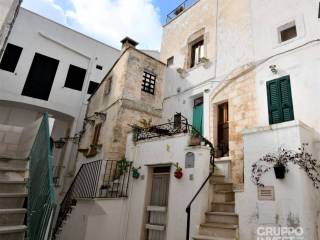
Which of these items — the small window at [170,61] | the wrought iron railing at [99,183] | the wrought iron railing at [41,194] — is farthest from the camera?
the small window at [170,61]

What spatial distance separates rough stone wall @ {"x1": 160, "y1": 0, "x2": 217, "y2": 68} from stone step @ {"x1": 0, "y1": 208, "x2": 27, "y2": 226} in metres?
8.98

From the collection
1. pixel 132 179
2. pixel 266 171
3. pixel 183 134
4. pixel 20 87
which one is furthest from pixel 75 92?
pixel 266 171

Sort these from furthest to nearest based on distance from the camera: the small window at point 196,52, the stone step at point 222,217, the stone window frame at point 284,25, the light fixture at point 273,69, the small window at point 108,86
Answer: the small window at point 108,86
the small window at point 196,52
the light fixture at point 273,69
the stone window frame at point 284,25
the stone step at point 222,217

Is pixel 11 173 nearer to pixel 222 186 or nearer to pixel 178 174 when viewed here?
pixel 178 174

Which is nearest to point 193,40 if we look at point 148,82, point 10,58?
point 148,82

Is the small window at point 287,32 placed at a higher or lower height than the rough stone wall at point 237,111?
higher

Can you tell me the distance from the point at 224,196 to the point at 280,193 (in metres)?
1.71

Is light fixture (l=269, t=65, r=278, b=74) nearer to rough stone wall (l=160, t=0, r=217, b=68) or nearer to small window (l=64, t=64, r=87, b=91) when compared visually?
rough stone wall (l=160, t=0, r=217, b=68)

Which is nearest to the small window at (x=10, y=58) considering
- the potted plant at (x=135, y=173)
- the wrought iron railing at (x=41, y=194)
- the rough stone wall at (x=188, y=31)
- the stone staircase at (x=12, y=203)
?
the rough stone wall at (x=188, y=31)

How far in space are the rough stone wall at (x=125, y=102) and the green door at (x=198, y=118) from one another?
2151mm

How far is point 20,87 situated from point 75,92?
9.99 feet

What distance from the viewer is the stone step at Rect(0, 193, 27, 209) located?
13.2ft

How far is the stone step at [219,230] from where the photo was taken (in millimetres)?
5430

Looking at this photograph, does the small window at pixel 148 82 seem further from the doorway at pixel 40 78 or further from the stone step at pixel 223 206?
the stone step at pixel 223 206
